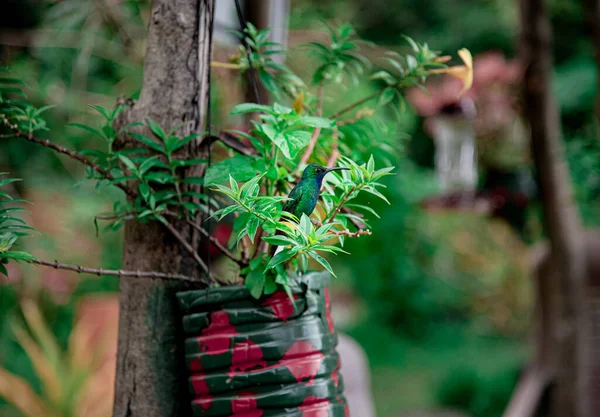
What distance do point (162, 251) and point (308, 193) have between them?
29 centimetres

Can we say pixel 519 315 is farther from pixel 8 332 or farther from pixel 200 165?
pixel 200 165

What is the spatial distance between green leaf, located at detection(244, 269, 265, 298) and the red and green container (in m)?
0.02

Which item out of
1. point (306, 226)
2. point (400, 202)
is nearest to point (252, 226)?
point (306, 226)

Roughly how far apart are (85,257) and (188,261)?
10.4 feet

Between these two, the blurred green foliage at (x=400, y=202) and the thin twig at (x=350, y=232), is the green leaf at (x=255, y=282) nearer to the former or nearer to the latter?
the thin twig at (x=350, y=232)

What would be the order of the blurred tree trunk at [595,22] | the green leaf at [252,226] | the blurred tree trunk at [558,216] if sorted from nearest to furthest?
the green leaf at [252,226] < the blurred tree trunk at [595,22] < the blurred tree trunk at [558,216]

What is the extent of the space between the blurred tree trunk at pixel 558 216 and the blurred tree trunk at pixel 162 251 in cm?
161

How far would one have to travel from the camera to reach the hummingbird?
2.56ft

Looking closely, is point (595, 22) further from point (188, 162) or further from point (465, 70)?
point (188, 162)

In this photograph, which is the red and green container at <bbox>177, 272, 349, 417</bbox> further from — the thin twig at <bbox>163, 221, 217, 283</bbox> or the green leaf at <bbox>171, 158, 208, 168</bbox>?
the green leaf at <bbox>171, 158, 208, 168</bbox>

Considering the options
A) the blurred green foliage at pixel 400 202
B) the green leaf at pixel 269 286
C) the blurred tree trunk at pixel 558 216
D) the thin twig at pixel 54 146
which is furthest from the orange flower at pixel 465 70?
the blurred green foliage at pixel 400 202

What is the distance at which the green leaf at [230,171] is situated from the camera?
2.63 ft

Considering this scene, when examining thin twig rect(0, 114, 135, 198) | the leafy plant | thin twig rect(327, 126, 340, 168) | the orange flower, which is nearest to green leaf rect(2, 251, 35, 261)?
the leafy plant

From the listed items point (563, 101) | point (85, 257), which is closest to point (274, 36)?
point (85, 257)
